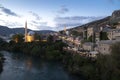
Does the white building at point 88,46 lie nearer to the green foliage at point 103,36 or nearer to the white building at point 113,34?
the green foliage at point 103,36

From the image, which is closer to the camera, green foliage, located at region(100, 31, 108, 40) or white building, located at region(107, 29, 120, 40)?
white building, located at region(107, 29, 120, 40)

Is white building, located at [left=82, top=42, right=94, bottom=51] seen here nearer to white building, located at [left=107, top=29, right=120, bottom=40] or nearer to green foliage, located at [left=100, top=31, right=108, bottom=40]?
green foliage, located at [left=100, top=31, right=108, bottom=40]

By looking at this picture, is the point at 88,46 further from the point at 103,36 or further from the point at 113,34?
the point at 113,34

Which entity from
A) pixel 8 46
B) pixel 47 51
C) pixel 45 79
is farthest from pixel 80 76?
pixel 8 46

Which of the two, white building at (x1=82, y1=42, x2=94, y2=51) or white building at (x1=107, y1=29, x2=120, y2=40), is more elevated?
white building at (x1=107, y1=29, x2=120, y2=40)

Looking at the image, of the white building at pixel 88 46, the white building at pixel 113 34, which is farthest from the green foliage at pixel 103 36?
the white building at pixel 88 46

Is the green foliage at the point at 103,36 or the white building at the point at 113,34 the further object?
the green foliage at the point at 103,36

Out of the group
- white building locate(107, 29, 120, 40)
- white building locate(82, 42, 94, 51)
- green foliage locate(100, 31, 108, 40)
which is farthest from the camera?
green foliage locate(100, 31, 108, 40)

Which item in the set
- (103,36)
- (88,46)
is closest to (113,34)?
(103,36)

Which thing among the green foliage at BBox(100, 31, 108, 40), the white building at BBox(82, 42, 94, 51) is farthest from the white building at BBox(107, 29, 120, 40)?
the white building at BBox(82, 42, 94, 51)

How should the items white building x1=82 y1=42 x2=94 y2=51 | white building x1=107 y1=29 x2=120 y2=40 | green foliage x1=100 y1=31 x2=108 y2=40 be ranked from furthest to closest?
green foliage x1=100 y1=31 x2=108 y2=40 → white building x1=82 y1=42 x2=94 y2=51 → white building x1=107 y1=29 x2=120 y2=40

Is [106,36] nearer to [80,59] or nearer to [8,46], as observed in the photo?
[80,59]
